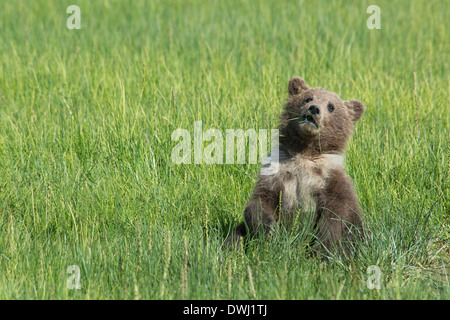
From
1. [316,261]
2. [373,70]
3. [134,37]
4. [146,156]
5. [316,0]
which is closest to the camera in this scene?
[316,261]

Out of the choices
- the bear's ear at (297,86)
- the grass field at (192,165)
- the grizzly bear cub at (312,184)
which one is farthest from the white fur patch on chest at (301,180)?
the bear's ear at (297,86)

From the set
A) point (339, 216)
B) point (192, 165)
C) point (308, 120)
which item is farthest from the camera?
point (192, 165)

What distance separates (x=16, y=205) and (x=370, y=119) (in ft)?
11.5

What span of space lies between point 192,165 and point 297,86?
1102mm

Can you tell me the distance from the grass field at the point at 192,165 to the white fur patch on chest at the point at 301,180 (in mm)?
255

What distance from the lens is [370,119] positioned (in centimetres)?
655

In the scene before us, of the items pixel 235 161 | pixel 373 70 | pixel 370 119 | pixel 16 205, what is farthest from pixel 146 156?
pixel 373 70

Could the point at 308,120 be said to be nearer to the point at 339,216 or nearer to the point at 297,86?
the point at 297,86

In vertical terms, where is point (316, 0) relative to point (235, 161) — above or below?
above

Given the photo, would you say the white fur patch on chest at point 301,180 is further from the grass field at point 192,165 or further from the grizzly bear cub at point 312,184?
the grass field at point 192,165

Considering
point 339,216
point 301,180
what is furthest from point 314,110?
point 339,216

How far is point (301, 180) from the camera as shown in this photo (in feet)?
15.0

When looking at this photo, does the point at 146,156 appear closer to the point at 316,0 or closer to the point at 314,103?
the point at 314,103

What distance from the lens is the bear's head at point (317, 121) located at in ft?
15.2
